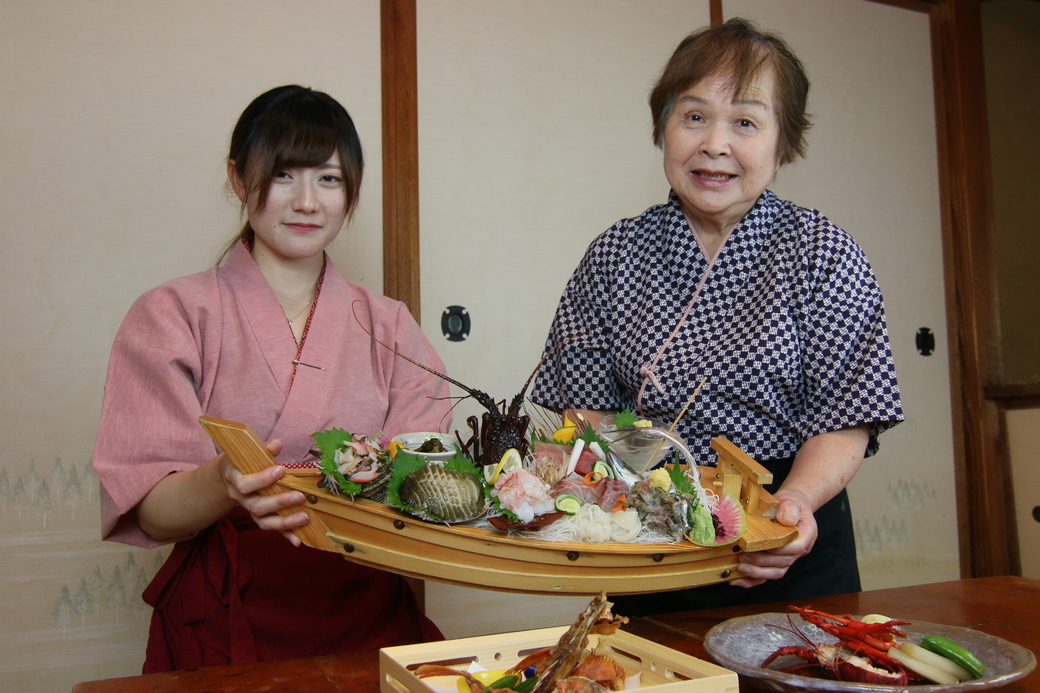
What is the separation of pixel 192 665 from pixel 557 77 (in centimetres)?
177

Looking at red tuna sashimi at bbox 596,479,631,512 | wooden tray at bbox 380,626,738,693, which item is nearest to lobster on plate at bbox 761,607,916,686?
wooden tray at bbox 380,626,738,693

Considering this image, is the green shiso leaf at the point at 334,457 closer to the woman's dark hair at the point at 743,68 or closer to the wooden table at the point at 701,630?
the wooden table at the point at 701,630

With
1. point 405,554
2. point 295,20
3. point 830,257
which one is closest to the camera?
point 405,554

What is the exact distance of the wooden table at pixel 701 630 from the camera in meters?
0.85

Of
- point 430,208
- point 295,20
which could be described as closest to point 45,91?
point 295,20

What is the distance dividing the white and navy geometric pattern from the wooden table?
25 centimetres

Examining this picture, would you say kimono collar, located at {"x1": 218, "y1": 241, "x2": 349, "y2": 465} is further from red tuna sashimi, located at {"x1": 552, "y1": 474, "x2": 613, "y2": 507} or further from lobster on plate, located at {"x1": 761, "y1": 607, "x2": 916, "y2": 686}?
lobster on plate, located at {"x1": 761, "y1": 607, "x2": 916, "y2": 686}

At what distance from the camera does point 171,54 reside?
6.54 ft

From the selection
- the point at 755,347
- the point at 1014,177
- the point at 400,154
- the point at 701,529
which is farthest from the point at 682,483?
the point at 1014,177

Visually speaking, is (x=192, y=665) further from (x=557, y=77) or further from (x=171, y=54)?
(x=557, y=77)

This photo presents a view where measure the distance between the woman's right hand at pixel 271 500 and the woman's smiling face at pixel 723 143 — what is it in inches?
32.6

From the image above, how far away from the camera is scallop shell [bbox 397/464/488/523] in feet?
2.93

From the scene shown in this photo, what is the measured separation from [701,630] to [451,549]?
0.36 metres

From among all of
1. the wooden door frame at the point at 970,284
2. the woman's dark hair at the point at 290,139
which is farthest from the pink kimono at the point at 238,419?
the wooden door frame at the point at 970,284
